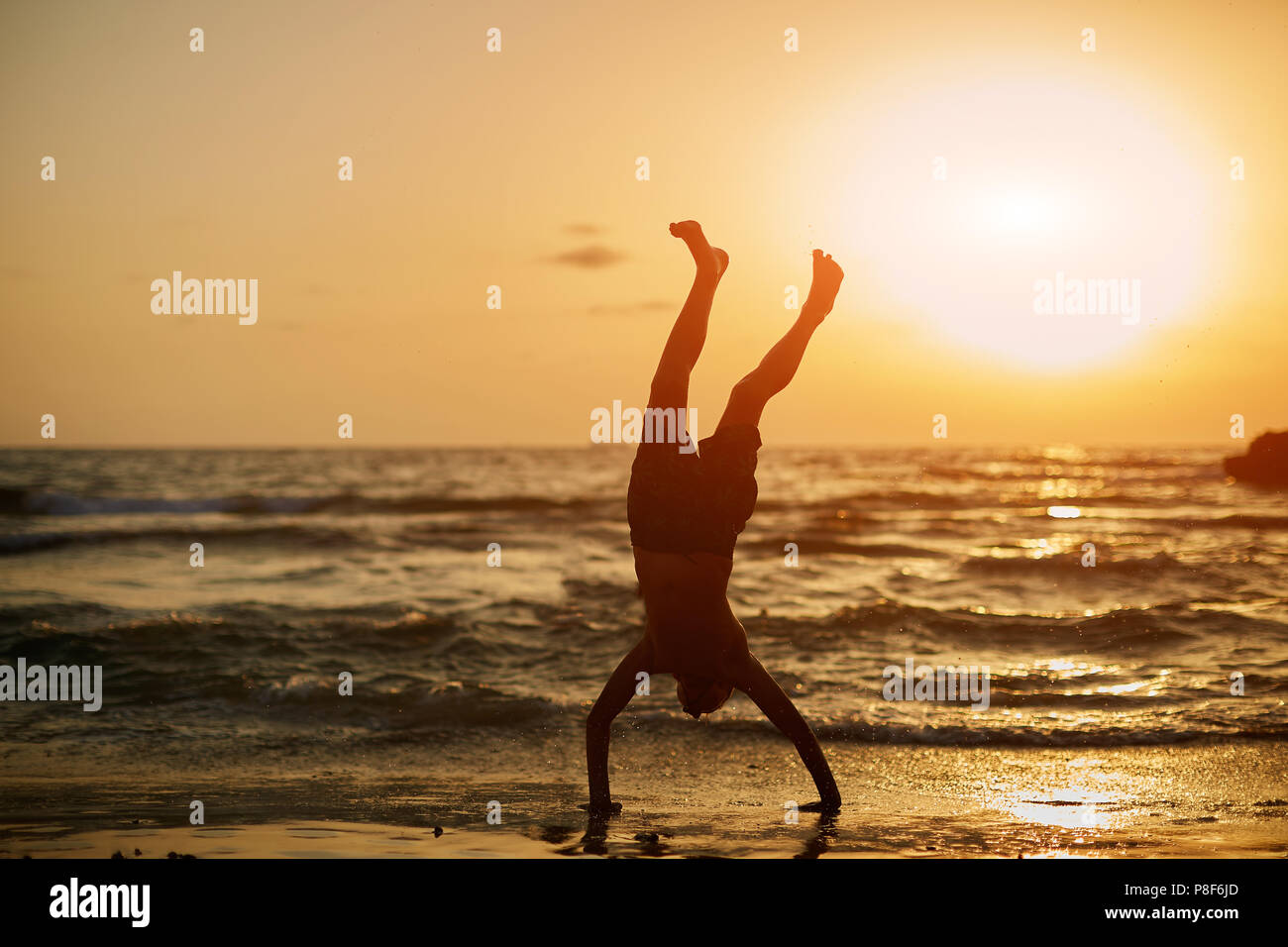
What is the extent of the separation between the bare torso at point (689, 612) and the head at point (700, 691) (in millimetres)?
48

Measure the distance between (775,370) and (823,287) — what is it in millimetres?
687

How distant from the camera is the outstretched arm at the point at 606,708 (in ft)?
21.3

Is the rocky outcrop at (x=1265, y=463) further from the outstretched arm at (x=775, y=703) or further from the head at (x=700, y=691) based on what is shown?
the head at (x=700, y=691)

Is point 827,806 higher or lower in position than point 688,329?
lower

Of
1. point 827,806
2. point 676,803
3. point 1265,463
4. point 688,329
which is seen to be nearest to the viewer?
point 688,329

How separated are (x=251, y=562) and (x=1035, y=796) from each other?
19029 millimetres

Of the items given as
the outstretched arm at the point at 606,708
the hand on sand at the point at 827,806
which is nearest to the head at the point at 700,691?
the outstretched arm at the point at 606,708

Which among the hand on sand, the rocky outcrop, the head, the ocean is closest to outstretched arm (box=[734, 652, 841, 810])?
the head

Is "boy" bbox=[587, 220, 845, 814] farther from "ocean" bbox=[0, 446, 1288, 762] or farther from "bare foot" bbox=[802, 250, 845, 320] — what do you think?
"ocean" bbox=[0, 446, 1288, 762]

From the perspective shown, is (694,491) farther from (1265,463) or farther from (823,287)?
(1265,463)

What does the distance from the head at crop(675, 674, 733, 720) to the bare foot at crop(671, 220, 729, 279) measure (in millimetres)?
2345

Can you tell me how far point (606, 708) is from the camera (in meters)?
6.59

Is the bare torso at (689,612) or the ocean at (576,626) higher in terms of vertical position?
the bare torso at (689,612)

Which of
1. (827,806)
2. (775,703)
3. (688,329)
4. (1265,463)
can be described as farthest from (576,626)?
(1265,463)
